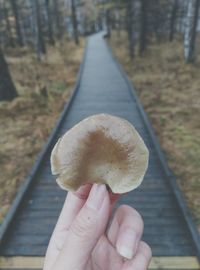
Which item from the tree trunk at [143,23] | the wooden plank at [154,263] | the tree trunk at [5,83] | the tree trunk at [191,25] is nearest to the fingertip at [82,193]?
the wooden plank at [154,263]

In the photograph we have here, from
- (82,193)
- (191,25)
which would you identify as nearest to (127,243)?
(82,193)

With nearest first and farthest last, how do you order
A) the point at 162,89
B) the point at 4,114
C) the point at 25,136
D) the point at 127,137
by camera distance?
the point at 127,137 → the point at 25,136 → the point at 4,114 → the point at 162,89

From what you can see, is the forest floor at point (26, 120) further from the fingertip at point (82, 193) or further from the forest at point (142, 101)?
the fingertip at point (82, 193)

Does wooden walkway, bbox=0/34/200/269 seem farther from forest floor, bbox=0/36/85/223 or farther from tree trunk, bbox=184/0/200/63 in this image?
tree trunk, bbox=184/0/200/63

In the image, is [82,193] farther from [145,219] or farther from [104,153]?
[145,219]

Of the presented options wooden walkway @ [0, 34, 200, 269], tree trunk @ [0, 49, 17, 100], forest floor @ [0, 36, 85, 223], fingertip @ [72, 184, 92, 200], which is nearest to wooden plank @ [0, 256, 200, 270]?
wooden walkway @ [0, 34, 200, 269]

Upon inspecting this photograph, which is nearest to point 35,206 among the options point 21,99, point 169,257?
point 169,257

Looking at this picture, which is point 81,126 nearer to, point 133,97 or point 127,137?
point 127,137
